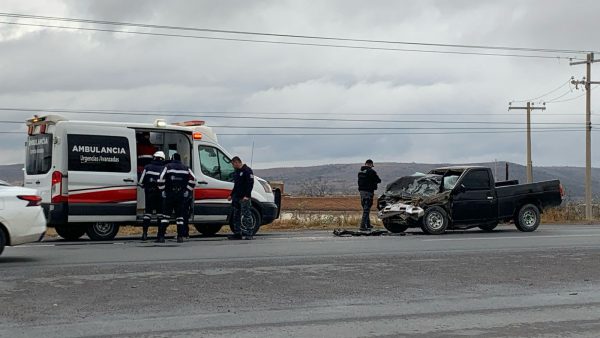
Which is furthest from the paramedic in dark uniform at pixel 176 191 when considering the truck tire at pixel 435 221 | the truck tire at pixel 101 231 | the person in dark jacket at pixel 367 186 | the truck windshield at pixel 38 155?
the truck tire at pixel 435 221

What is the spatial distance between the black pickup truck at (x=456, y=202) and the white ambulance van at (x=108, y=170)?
347 centimetres

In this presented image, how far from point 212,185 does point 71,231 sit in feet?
10.7

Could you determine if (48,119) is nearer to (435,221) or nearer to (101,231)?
(101,231)

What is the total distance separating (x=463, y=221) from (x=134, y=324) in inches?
515

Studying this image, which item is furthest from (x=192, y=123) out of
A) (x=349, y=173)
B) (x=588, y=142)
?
(x=349, y=173)

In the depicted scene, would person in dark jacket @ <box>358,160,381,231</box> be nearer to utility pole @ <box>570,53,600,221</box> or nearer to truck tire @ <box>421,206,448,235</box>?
truck tire @ <box>421,206,448,235</box>

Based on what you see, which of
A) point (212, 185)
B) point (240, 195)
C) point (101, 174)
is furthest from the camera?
point (212, 185)

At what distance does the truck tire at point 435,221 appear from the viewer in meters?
19.2

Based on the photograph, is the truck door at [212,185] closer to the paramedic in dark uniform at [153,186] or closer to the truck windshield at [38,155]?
the paramedic in dark uniform at [153,186]

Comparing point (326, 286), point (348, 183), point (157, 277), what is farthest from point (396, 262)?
point (348, 183)

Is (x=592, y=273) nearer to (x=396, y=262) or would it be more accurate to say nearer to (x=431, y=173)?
(x=396, y=262)

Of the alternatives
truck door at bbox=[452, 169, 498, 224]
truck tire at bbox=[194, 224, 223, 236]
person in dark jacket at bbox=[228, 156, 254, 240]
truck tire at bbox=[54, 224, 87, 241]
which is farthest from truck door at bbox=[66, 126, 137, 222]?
truck door at bbox=[452, 169, 498, 224]

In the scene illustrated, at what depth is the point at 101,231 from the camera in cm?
1727

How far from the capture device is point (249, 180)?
1719 centimetres
